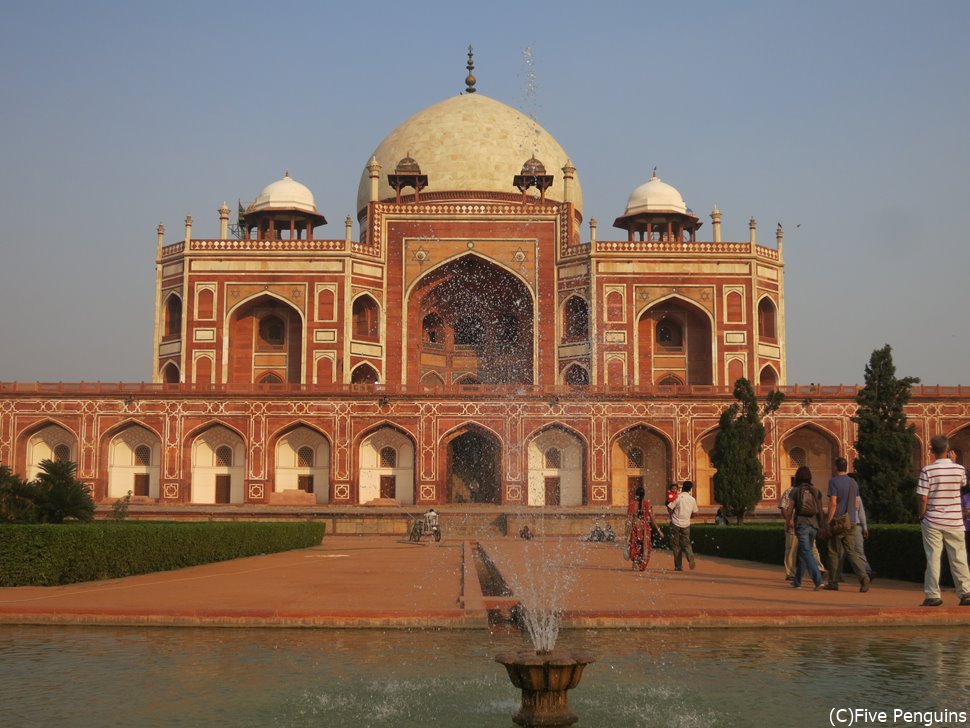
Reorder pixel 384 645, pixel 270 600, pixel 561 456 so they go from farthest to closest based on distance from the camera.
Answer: pixel 561 456 → pixel 270 600 → pixel 384 645

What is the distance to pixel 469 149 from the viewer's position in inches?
1640

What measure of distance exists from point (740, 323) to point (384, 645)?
30203mm

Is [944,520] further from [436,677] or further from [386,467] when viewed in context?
[386,467]

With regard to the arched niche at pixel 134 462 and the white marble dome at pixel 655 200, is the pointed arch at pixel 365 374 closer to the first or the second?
the arched niche at pixel 134 462

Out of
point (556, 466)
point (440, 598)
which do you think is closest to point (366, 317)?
point (556, 466)

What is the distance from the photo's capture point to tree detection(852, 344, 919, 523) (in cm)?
1664

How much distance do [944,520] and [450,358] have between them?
31.0 metres

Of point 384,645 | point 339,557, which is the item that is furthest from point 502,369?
point 384,645

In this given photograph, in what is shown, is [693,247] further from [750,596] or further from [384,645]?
[384,645]

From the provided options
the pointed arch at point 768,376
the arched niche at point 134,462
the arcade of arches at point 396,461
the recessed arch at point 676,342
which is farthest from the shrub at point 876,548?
the arched niche at point 134,462

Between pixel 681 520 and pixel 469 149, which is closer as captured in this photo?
pixel 681 520

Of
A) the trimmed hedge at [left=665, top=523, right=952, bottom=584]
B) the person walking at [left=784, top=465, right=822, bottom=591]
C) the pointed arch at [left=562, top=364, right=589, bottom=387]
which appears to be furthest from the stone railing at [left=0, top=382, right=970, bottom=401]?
the person walking at [left=784, top=465, right=822, bottom=591]

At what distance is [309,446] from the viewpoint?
3278cm

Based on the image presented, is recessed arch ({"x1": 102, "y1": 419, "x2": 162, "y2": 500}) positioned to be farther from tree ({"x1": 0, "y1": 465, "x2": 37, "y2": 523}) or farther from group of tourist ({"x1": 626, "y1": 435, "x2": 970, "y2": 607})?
group of tourist ({"x1": 626, "y1": 435, "x2": 970, "y2": 607})
